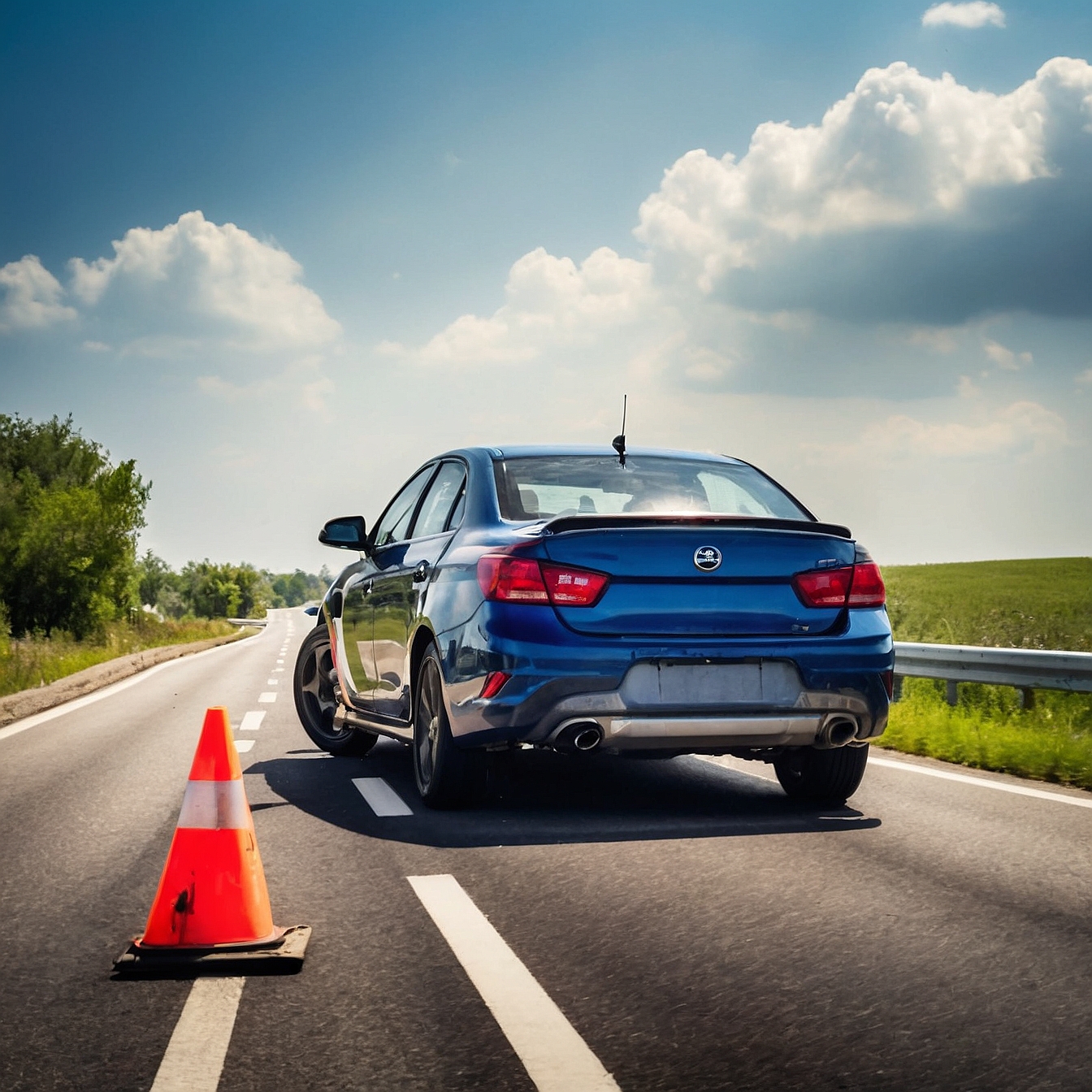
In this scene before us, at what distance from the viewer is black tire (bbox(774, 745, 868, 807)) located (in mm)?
6363

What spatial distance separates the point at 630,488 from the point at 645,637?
1.21 m

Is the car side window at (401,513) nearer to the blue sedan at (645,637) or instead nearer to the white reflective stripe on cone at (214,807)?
the blue sedan at (645,637)

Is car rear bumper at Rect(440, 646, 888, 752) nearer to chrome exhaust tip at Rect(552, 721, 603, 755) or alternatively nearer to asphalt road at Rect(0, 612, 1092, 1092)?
chrome exhaust tip at Rect(552, 721, 603, 755)

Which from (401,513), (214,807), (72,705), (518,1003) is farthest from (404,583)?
(72,705)

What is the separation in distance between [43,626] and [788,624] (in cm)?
6374

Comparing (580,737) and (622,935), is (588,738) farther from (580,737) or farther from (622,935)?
(622,935)

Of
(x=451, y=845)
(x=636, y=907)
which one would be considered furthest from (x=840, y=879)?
(x=451, y=845)

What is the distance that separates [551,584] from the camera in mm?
5621

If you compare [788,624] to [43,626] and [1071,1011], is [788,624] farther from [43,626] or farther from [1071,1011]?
[43,626]

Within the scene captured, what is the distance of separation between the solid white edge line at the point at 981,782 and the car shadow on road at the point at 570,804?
831mm

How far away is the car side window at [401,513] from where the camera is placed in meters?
7.76

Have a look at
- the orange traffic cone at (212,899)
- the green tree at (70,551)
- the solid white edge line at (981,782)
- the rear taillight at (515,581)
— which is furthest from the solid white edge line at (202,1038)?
the green tree at (70,551)

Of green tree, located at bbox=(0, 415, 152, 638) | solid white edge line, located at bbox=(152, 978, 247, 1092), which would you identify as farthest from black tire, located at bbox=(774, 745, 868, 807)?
green tree, located at bbox=(0, 415, 152, 638)

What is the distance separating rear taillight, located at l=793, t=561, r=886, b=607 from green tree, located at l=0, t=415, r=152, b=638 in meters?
60.5
